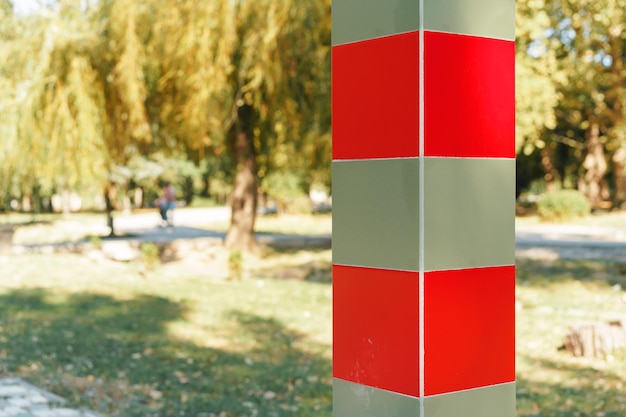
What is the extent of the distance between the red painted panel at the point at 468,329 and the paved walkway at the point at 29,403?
11.8 ft

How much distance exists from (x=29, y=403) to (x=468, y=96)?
429 centimetres

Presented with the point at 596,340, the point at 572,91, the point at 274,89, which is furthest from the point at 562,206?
the point at 596,340

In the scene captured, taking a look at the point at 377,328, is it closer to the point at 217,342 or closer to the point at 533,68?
the point at 217,342

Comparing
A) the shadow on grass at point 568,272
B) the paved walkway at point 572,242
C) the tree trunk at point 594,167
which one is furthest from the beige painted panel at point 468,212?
the tree trunk at point 594,167

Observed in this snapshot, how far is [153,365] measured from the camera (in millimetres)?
6953

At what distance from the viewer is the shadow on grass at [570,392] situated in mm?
5547

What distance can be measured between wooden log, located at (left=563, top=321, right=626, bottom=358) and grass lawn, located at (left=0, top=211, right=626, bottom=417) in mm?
129

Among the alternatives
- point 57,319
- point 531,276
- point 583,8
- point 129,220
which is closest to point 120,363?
point 57,319

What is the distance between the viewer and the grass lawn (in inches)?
232

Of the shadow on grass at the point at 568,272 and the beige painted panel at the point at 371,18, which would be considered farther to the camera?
the shadow on grass at the point at 568,272

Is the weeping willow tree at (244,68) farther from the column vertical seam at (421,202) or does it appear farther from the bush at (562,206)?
the bush at (562,206)

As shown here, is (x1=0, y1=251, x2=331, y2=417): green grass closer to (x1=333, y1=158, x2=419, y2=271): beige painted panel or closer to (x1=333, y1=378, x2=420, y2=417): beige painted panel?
(x1=333, y1=378, x2=420, y2=417): beige painted panel

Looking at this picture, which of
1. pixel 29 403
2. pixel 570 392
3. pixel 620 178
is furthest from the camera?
pixel 620 178

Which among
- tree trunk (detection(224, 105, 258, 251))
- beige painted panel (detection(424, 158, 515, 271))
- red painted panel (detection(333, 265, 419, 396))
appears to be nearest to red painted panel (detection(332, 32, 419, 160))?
beige painted panel (detection(424, 158, 515, 271))
